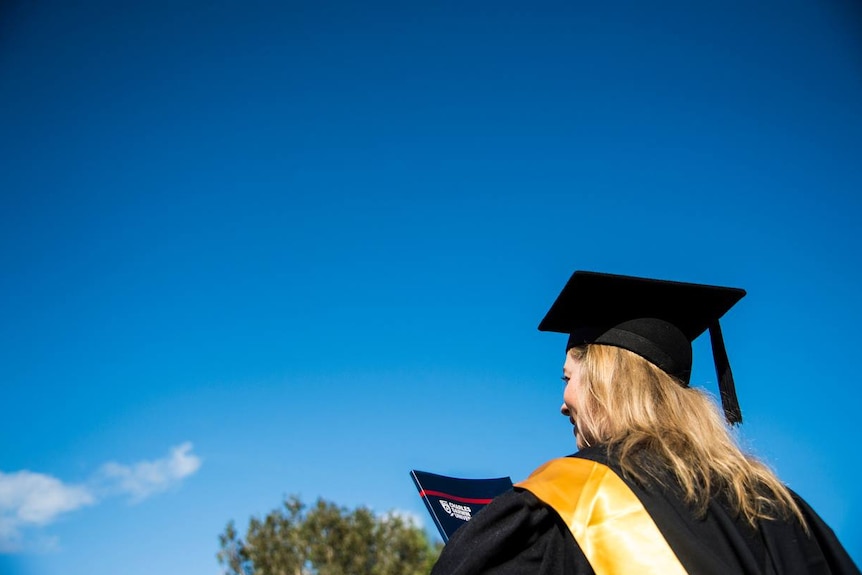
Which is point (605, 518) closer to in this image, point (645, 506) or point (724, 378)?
point (645, 506)

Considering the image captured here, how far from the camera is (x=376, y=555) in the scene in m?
29.0

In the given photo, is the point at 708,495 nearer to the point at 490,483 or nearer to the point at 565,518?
the point at 565,518

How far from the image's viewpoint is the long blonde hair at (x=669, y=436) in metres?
1.86

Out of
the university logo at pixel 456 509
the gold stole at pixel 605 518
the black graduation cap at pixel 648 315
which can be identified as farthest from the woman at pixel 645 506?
the university logo at pixel 456 509

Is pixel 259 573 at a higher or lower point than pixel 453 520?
higher

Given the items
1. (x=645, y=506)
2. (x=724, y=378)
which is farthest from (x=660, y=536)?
(x=724, y=378)

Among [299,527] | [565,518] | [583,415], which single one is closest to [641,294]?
[583,415]

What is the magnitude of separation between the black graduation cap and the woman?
182 mm

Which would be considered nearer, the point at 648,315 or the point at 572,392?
the point at 572,392

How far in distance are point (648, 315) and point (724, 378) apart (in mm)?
524

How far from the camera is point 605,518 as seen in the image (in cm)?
175

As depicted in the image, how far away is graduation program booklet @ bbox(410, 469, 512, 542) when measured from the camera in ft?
7.84

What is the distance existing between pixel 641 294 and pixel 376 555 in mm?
29477

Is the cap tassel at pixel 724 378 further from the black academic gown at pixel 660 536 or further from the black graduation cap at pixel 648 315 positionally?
the black academic gown at pixel 660 536
